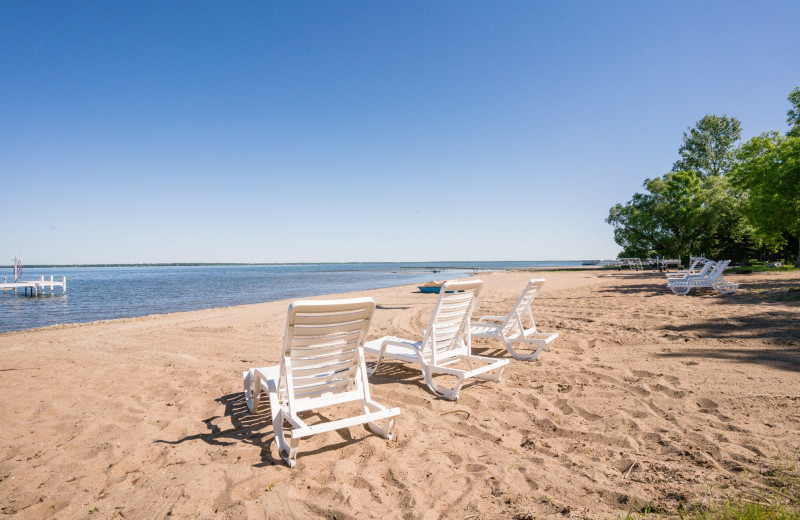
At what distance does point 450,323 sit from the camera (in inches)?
194

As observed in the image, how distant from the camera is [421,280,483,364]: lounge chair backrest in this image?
4.63 metres

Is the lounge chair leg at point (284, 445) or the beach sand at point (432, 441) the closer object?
the beach sand at point (432, 441)

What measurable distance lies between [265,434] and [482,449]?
6.25ft

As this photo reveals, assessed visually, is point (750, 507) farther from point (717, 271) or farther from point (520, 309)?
point (717, 271)

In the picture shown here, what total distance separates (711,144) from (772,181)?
2957cm

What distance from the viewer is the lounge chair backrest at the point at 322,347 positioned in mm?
3129

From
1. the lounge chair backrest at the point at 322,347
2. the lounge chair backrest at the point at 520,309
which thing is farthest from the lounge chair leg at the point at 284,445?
the lounge chair backrest at the point at 520,309

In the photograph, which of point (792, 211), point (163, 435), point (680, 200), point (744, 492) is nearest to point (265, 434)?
point (163, 435)

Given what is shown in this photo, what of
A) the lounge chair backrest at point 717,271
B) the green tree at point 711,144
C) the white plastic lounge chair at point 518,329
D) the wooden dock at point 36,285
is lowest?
the wooden dock at point 36,285

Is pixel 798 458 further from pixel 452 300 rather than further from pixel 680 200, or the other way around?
pixel 680 200

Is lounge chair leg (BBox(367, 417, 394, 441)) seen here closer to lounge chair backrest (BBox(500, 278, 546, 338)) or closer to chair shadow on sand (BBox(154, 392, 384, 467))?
chair shadow on sand (BBox(154, 392, 384, 467))

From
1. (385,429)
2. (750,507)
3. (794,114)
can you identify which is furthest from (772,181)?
(385,429)

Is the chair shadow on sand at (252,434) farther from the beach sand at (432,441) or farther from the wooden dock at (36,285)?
the wooden dock at (36,285)

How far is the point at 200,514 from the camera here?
7.88 ft
